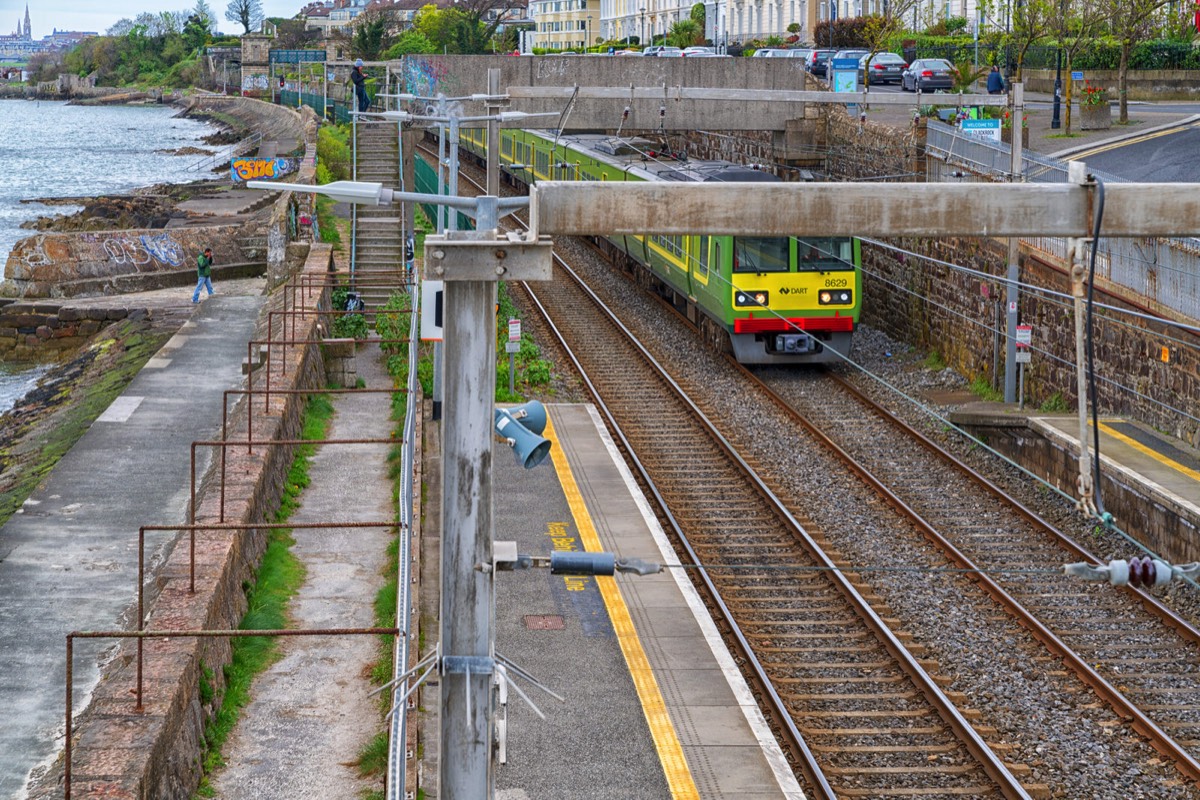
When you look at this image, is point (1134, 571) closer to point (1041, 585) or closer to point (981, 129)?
point (1041, 585)

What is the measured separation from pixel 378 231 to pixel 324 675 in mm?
22674

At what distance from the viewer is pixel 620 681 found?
12.5 meters

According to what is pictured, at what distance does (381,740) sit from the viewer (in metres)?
11.0

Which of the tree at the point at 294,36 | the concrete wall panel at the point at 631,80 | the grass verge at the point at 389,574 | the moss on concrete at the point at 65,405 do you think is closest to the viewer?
the grass verge at the point at 389,574

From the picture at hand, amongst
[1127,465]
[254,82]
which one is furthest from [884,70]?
[254,82]

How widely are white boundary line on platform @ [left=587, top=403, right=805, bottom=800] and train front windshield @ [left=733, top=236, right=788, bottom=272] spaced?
693cm

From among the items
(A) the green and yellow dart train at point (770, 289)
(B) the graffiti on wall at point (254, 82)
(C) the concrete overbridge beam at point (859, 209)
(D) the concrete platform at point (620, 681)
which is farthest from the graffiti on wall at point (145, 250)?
(B) the graffiti on wall at point (254, 82)

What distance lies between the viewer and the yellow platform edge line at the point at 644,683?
10.7 meters

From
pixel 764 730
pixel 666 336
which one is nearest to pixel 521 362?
pixel 666 336

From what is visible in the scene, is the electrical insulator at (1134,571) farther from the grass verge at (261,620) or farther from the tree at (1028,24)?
the tree at (1028,24)

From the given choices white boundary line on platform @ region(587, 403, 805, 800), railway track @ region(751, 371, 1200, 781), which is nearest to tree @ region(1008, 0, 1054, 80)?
railway track @ region(751, 371, 1200, 781)

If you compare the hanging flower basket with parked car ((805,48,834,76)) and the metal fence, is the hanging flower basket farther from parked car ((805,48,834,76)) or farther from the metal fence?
parked car ((805,48,834,76))

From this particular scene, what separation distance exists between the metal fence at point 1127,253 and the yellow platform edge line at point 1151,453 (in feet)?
5.82

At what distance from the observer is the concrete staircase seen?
3050 centimetres
